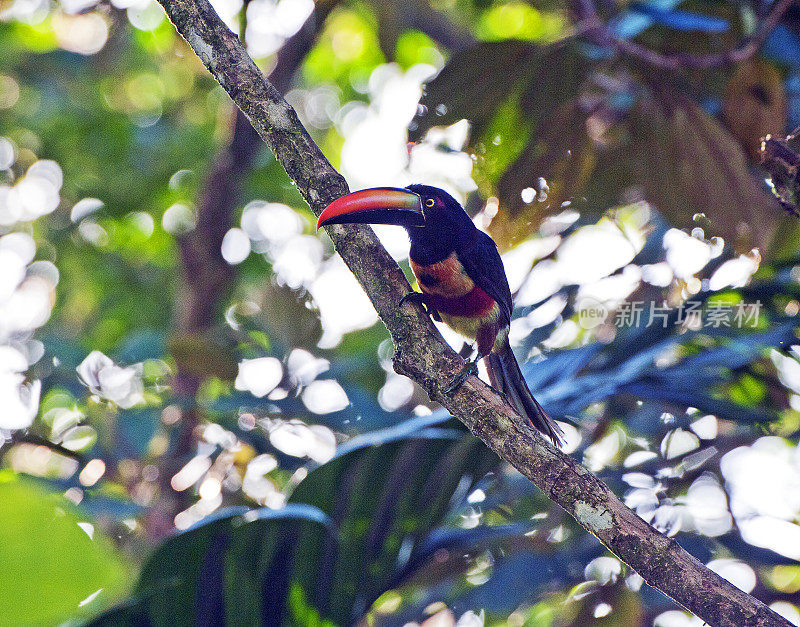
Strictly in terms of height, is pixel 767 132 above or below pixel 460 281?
below

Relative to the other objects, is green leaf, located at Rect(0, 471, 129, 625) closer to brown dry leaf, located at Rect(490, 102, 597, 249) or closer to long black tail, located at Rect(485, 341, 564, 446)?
long black tail, located at Rect(485, 341, 564, 446)

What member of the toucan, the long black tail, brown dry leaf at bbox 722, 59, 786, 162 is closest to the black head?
the toucan

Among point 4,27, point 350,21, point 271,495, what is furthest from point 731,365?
point 4,27

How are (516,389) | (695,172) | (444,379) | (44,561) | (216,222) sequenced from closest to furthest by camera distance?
(44,561), (444,379), (516,389), (695,172), (216,222)

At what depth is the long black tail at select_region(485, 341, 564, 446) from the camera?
210 centimetres

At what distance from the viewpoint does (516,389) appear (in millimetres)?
2273

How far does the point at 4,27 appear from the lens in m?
4.98

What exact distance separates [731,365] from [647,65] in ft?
3.60

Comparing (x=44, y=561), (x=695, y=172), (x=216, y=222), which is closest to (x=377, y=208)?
Result: (x=695, y=172)

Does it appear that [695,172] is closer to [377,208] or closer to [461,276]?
[461,276]

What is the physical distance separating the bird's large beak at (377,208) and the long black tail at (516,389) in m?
0.49

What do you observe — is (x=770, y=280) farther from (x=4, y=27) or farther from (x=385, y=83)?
(x=4, y=27)

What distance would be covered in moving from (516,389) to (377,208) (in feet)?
2.35

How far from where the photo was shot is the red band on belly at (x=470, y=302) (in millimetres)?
2342
